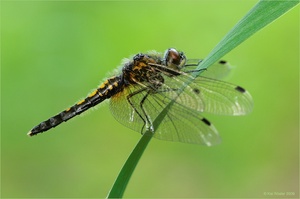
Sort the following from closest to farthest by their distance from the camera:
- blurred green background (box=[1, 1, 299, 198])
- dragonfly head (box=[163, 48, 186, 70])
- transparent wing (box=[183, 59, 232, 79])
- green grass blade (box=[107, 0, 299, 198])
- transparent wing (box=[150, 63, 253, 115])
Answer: green grass blade (box=[107, 0, 299, 198])
transparent wing (box=[150, 63, 253, 115])
dragonfly head (box=[163, 48, 186, 70])
transparent wing (box=[183, 59, 232, 79])
blurred green background (box=[1, 1, 299, 198])

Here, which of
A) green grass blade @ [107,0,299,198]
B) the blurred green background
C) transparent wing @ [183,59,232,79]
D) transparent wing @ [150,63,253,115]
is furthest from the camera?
the blurred green background

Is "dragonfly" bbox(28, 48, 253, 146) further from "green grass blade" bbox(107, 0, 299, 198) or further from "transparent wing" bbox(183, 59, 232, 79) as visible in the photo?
"green grass blade" bbox(107, 0, 299, 198)

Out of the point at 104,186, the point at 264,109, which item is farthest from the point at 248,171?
the point at 104,186

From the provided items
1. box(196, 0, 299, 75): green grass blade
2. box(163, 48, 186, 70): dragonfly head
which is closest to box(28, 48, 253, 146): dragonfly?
box(163, 48, 186, 70): dragonfly head

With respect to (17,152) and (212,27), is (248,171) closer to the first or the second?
(212,27)

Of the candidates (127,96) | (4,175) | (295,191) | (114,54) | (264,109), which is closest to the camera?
(127,96)

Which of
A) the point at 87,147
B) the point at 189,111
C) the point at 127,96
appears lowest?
the point at 189,111

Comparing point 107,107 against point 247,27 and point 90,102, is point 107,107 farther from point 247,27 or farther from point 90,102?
point 247,27

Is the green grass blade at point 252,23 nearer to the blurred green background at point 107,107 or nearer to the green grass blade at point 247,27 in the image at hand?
the green grass blade at point 247,27
